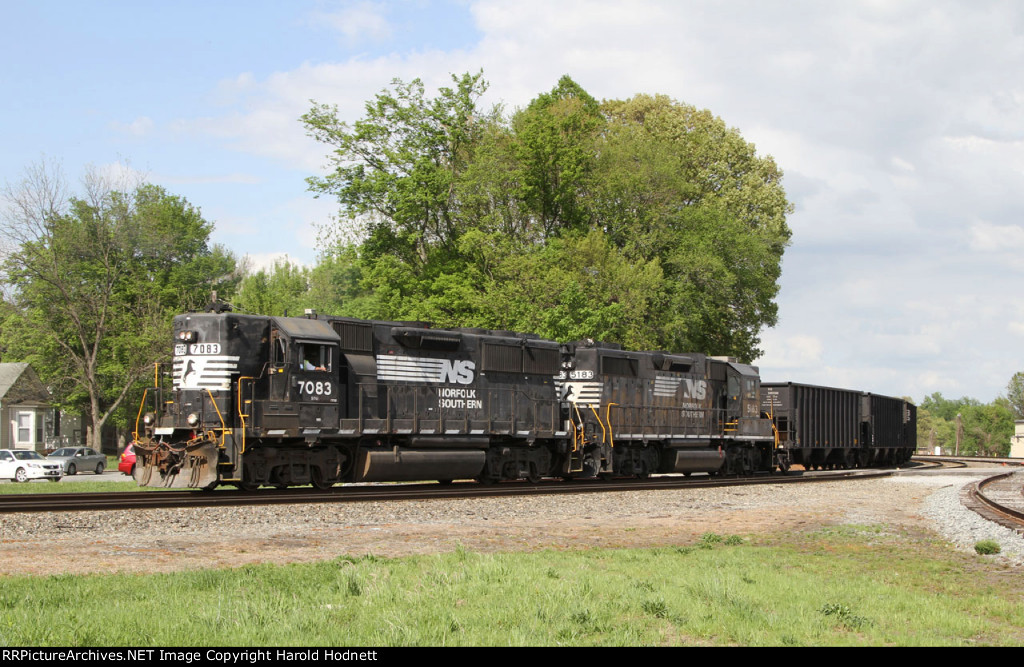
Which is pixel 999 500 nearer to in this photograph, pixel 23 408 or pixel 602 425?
pixel 602 425

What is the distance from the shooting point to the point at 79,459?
40094 mm

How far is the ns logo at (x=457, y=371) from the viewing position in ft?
76.0

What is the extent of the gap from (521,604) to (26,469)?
104 feet

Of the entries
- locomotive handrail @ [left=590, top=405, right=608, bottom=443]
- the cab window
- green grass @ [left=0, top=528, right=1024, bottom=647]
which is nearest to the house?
locomotive handrail @ [left=590, top=405, right=608, bottom=443]

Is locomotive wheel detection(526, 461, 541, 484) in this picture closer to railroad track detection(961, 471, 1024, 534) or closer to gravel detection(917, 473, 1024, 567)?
gravel detection(917, 473, 1024, 567)

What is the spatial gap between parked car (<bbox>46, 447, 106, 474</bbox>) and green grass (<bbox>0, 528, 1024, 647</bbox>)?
109 ft

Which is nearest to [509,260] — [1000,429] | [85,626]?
[85,626]

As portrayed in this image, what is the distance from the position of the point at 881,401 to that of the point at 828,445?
25.9 ft

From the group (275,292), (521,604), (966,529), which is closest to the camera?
(521,604)

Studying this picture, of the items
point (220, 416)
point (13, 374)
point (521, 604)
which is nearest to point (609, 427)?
point (220, 416)

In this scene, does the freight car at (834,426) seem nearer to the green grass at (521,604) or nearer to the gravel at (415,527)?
the gravel at (415,527)

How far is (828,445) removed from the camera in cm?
3991

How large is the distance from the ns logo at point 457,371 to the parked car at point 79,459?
23.0 meters
